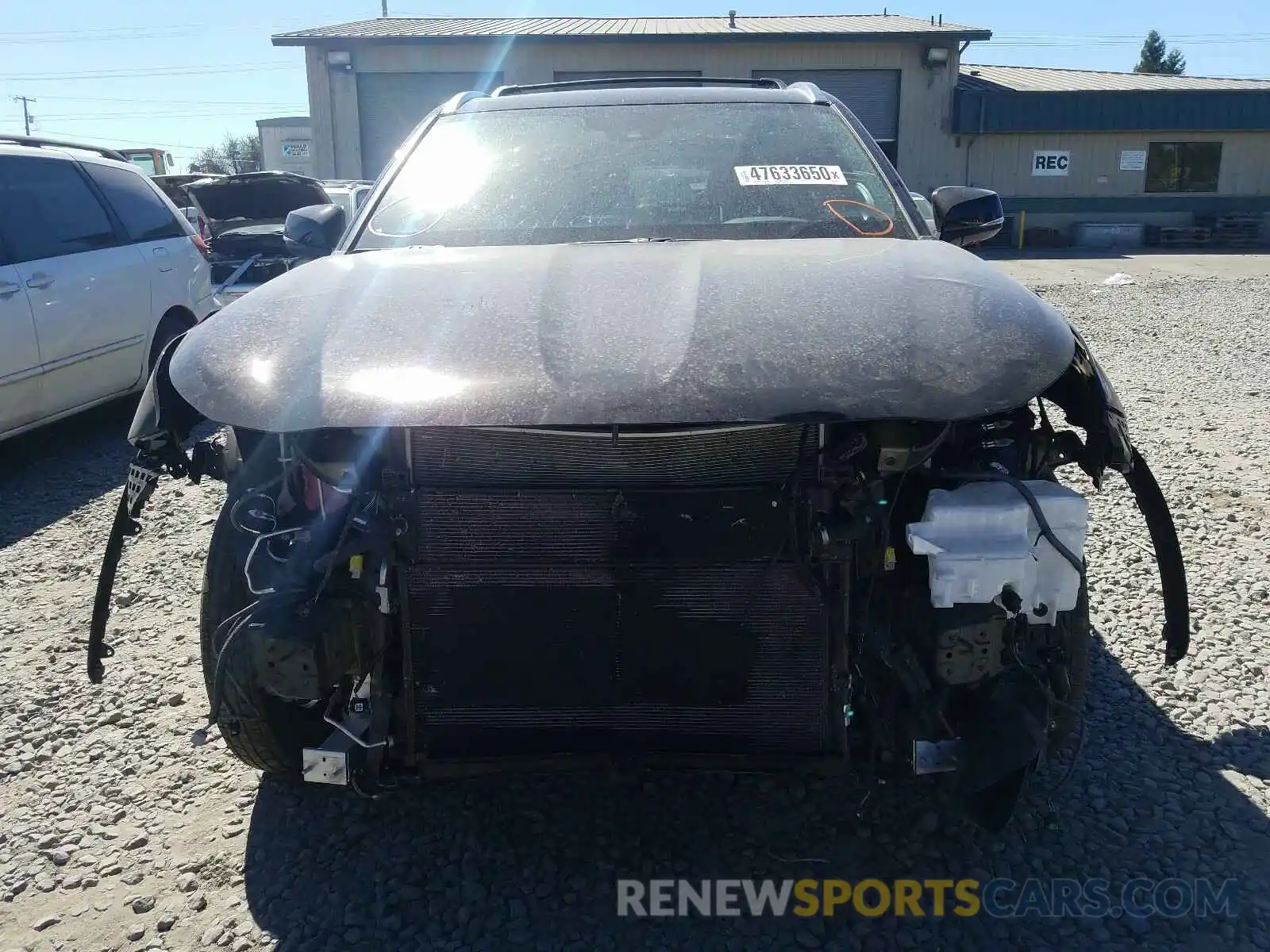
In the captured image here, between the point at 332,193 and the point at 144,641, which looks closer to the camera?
the point at 144,641

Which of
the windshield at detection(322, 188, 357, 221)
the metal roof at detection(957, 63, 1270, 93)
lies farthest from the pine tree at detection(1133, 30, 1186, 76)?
the windshield at detection(322, 188, 357, 221)

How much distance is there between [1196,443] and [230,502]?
18.3 feet

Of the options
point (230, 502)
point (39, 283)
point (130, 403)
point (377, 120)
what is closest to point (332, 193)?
point (130, 403)

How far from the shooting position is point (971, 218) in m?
3.39

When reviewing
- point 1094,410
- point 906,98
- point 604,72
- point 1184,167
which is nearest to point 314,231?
point 1094,410

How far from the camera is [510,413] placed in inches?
74.9

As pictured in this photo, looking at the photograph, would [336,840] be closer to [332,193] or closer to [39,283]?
[39,283]

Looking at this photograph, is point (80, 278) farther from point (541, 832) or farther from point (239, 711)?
point (541, 832)

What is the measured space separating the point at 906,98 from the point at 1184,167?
8219mm

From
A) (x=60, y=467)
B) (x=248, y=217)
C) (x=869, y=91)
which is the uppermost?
(x=869, y=91)

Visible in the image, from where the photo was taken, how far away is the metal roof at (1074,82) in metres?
26.0

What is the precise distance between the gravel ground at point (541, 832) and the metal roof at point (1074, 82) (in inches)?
988

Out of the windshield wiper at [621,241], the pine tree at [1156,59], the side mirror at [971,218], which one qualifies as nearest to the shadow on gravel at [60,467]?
the windshield wiper at [621,241]

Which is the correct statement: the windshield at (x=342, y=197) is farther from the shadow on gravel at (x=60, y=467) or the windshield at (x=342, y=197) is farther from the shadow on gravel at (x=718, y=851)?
the shadow on gravel at (x=718, y=851)
